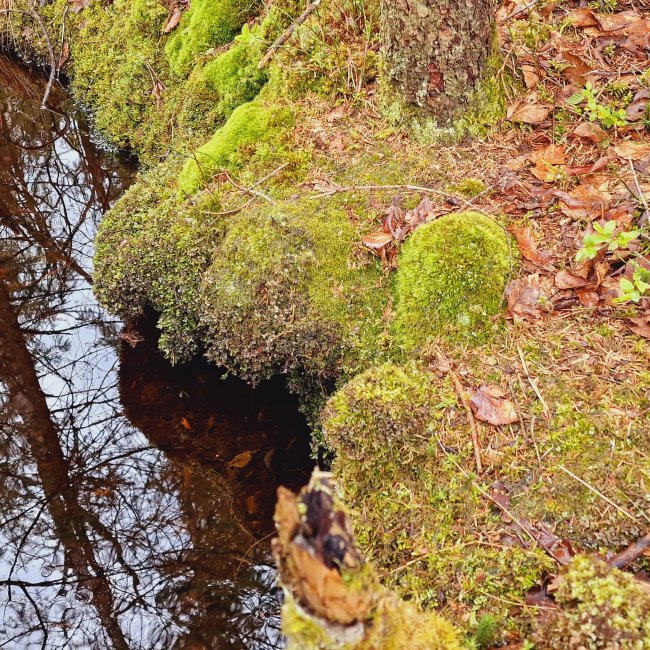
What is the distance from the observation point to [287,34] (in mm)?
4465

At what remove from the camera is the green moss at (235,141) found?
15.1 ft

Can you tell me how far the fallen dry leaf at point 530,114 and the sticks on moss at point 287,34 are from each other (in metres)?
1.70

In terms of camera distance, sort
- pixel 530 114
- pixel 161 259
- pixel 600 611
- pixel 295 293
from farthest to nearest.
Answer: pixel 161 259, pixel 530 114, pixel 295 293, pixel 600 611

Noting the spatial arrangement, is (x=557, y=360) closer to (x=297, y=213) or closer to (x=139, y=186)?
(x=297, y=213)

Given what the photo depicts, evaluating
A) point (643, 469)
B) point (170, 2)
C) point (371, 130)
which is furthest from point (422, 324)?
point (170, 2)

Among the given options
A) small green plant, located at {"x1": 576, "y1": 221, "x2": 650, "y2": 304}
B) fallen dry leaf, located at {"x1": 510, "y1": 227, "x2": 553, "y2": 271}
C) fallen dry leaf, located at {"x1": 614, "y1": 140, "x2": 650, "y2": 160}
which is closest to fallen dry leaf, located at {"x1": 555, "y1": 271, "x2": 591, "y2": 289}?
fallen dry leaf, located at {"x1": 510, "y1": 227, "x2": 553, "y2": 271}

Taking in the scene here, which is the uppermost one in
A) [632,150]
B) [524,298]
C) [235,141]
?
[235,141]

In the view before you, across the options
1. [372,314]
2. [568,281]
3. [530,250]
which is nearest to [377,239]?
[372,314]

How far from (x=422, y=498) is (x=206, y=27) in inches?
211

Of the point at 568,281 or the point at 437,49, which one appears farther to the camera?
the point at 437,49

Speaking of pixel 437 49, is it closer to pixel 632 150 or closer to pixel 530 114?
pixel 530 114

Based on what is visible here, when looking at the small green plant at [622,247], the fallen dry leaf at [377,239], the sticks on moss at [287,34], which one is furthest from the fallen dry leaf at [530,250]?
the sticks on moss at [287,34]

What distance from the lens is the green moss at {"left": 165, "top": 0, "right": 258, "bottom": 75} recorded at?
228 inches

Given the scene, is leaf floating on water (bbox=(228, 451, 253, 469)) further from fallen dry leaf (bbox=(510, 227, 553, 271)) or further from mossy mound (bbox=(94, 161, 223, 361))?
fallen dry leaf (bbox=(510, 227, 553, 271))
